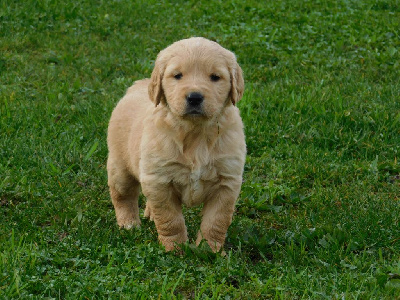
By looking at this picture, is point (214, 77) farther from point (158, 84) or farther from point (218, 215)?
point (218, 215)

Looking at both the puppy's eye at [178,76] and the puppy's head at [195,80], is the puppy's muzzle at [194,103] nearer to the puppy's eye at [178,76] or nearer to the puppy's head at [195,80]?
the puppy's head at [195,80]

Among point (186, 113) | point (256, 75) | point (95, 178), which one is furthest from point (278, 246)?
point (256, 75)

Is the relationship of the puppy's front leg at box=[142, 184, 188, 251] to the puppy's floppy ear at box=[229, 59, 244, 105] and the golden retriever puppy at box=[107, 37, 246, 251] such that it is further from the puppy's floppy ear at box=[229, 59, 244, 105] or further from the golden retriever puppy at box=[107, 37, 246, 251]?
the puppy's floppy ear at box=[229, 59, 244, 105]

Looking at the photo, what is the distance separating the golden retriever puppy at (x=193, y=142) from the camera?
13.4 feet

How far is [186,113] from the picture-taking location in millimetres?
3994

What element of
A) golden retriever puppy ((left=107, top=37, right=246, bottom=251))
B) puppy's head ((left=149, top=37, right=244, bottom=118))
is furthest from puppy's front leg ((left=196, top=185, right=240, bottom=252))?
puppy's head ((left=149, top=37, right=244, bottom=118))

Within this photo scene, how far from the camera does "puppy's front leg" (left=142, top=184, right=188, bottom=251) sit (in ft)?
14.0

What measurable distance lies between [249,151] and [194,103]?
2.27 metres

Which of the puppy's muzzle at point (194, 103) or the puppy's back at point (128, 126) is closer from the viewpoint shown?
the puppy's muzzle at point (194, 103)

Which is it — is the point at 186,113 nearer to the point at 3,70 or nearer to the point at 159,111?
the point at 159,111

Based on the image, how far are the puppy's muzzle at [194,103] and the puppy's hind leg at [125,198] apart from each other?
1.25 m

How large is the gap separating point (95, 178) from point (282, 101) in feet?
7.23

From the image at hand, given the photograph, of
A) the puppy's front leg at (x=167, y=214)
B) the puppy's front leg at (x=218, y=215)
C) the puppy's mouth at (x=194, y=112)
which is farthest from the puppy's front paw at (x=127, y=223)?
the puppy's mouth at (x=194, y=112)

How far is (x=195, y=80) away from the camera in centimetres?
403
